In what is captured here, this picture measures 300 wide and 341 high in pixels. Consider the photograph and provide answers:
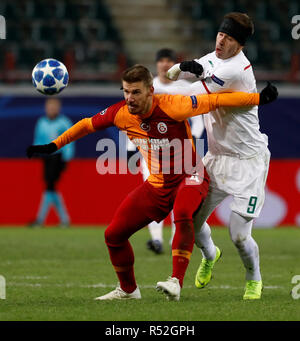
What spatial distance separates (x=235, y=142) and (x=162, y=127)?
0.78m

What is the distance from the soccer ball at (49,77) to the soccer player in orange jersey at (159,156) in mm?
716

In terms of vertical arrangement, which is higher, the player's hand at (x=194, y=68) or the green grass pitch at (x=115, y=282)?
the player's hand at (x=194, y=68)

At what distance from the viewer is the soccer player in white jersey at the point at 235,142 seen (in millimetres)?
6969

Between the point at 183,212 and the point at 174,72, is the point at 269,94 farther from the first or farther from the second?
the point at 183,212

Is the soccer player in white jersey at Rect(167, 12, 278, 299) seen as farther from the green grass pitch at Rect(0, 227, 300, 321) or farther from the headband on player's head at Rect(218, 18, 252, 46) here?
the green grass pitch at Rect(0, 227, 300, 321)

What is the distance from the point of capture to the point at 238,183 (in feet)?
23.5

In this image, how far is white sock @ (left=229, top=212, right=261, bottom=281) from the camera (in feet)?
23.3

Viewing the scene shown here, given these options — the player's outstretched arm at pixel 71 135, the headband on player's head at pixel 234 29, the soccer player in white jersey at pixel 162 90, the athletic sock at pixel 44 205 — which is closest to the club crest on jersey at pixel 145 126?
the player's outstretched arm at pixel 71 135

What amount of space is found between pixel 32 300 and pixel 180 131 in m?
1.88

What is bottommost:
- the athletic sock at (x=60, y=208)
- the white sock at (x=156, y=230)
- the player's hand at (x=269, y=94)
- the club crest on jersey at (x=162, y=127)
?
the athletic sock at (x=60, y=208)

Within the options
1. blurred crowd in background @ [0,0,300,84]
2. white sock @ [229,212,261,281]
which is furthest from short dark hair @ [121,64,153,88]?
blurred crowd in background @ [0,0,300,84]

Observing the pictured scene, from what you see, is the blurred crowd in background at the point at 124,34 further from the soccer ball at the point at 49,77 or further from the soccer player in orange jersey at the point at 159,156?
the soccer player in orange jersey at the point at 159,156

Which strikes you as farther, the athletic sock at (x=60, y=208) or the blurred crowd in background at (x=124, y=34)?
the blurred crowd in background at (x=124, y=34)

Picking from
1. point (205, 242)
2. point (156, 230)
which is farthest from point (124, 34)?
point (205, 242)
